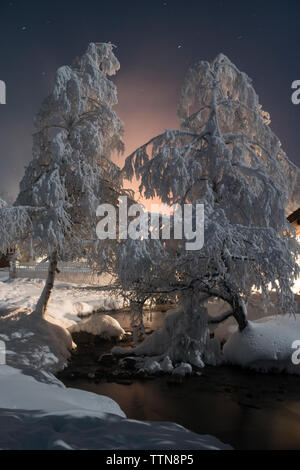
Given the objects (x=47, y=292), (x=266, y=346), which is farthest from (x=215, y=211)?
(x=47, y=292)

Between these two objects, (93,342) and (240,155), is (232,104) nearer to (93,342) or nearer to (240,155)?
(240,155)

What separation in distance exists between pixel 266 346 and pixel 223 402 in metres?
2.65

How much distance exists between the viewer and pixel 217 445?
16.1 ft

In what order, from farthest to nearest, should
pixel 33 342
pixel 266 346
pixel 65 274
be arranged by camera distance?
pixel 65 274 → pixel 33 342 → pixel 266 346

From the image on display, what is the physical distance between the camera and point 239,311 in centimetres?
986

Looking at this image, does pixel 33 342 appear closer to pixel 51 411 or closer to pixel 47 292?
pixel 47 292

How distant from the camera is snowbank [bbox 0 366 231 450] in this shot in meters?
3.94

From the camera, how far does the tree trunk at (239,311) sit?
984 cm

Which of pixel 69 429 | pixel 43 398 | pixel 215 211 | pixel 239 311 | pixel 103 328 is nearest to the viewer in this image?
pixel 69 429

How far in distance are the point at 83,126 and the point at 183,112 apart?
3.39 metres

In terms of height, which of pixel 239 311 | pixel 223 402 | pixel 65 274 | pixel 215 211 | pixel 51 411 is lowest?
pixel 223 402

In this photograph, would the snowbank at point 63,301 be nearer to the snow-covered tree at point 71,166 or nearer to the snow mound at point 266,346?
the snow-covered tree at point 71,166

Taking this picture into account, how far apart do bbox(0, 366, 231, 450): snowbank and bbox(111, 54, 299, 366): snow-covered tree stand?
11.6 feet

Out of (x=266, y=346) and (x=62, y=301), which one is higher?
(x=266, y=346)
